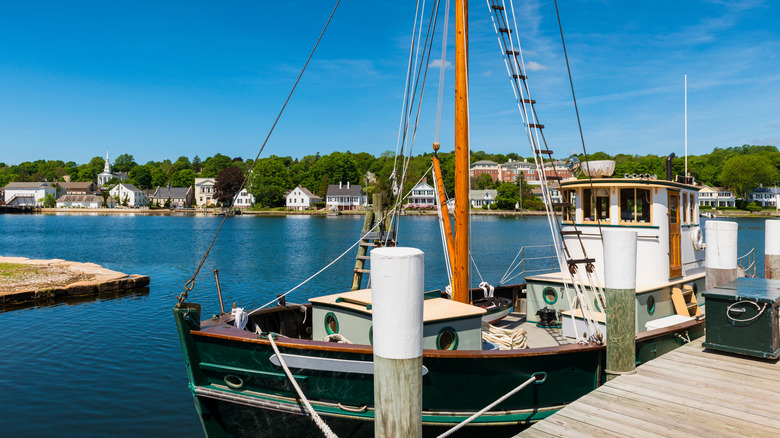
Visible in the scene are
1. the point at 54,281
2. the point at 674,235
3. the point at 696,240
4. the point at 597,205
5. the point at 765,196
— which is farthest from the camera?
the point at 765,196

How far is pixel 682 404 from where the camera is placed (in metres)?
6.16

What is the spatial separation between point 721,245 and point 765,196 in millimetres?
159228

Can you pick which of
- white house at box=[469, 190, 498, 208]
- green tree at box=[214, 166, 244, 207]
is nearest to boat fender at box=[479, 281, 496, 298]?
green tree at box=[214, 166, 244, 207]

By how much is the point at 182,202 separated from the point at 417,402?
177348mm

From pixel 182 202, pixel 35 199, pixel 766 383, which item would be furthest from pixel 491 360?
pixel 35 199

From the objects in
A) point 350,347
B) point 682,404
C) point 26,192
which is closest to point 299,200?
point 26,192

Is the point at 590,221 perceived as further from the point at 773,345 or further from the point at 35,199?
the point at 35,199

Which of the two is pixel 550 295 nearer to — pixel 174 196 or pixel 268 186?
pixel 268 186

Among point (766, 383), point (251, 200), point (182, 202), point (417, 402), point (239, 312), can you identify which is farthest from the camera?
point (182, 202)

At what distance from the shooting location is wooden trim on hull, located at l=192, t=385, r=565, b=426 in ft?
24.8

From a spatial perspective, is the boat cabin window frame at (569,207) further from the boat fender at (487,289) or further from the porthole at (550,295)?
the boat fender at (487,289)

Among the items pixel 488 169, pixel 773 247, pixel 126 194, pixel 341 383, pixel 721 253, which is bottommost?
pixel 341 383

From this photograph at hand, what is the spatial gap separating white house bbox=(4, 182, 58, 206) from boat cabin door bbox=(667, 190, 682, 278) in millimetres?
202978

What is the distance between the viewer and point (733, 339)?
26.1 ft
